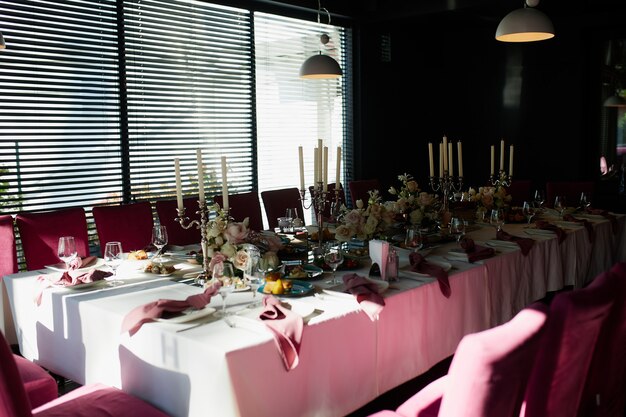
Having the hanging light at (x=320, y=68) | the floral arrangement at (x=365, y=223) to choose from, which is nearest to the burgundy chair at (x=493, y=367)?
the floral arrangement at (x=365, y=223)

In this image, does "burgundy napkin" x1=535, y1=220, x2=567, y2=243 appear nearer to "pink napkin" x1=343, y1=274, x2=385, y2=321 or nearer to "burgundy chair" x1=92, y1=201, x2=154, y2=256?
"pink napkin" x1=343, y1=274, x2=385, y2=321

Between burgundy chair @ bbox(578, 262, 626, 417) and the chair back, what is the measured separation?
140 mm

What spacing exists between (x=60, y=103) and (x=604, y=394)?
4016 millimetres

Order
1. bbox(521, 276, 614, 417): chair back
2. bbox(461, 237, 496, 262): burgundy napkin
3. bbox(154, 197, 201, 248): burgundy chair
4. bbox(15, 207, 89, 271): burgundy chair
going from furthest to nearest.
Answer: bbox(154, 197, 201, 248): burgundy chair
bbox(15, 207, 89, 271): burgundy chair
bbox(461, 237, 496, 262): burgundy napkin
bbox(521, 276, 614, 417): chair back

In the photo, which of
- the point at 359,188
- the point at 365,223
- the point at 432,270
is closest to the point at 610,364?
the point at 432,270

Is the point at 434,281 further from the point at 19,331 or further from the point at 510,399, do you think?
the point at 19,331

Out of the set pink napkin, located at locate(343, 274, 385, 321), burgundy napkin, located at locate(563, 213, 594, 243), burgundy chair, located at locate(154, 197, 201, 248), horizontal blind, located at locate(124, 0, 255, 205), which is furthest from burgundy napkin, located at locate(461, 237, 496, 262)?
horizontal blind, located at locate(124, 0, 255, 205)

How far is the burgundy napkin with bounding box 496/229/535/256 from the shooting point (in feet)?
11.2

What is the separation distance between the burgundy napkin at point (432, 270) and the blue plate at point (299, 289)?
561 millimetres

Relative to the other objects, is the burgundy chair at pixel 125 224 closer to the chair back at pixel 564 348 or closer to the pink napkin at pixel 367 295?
the pink napkin at pixel 367 295

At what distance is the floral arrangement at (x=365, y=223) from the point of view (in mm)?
3279

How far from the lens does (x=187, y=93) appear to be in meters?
5.54

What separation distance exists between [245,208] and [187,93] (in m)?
1.57

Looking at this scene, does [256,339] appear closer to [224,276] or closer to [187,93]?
[224,276]
